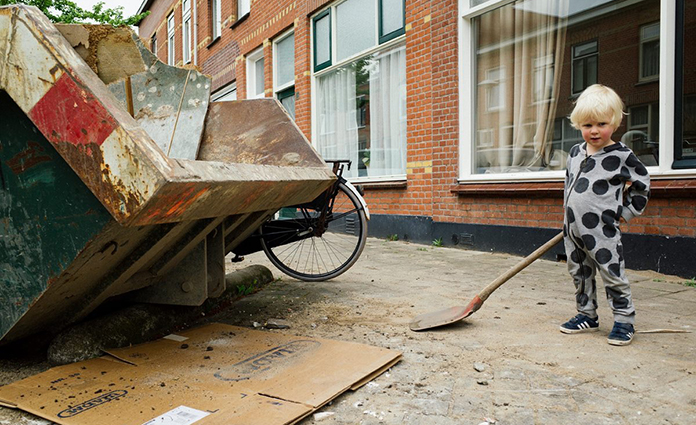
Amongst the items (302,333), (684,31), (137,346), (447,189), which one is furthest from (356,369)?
(447,189)

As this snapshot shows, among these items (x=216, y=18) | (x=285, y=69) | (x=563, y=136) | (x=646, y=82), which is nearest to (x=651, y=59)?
(x=646, y=82)

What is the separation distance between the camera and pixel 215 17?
1484cm

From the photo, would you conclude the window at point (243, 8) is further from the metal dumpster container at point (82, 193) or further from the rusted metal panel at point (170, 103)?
the metal dumpster container at point (82, 193)

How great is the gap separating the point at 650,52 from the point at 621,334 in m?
3.04

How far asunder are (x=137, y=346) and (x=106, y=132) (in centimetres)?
135

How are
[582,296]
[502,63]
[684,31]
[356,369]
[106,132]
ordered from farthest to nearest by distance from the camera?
[502,63], [684,31], [582,296], [356,369], [106,132]

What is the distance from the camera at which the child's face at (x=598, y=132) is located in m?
2.59

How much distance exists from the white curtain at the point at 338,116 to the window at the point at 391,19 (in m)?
0.97

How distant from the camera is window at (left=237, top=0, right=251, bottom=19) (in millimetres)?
12020

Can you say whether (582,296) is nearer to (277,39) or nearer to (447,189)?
(447,189)

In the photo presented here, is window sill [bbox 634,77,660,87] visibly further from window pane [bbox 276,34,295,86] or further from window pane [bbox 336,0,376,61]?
window pane [bbox 276,34,295,86]

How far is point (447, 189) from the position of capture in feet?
20.7

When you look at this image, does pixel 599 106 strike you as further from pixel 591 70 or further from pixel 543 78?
pixel 543 78

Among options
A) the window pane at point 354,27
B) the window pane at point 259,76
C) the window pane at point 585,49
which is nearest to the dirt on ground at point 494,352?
the window pane at point 585,49
